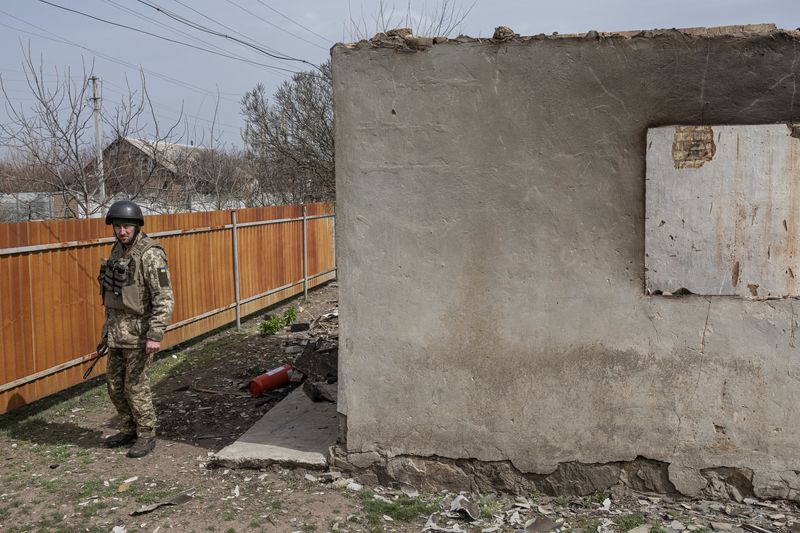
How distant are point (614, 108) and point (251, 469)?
11.0 feet

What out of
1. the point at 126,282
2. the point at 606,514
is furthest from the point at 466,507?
the point at 126,282

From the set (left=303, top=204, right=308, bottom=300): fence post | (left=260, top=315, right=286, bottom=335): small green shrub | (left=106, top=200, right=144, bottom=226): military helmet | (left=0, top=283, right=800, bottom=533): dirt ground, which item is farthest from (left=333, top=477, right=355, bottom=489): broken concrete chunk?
(left=303, top=204, right=308, bottom=300): fence post

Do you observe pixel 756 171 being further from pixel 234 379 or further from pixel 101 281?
pixel 234 379

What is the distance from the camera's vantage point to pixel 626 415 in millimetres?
3971

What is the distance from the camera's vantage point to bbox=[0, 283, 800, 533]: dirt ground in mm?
3789

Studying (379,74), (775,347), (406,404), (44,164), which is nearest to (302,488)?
(406,404)

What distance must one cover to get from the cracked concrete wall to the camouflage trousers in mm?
1761

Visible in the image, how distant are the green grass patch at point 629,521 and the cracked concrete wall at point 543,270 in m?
0.34

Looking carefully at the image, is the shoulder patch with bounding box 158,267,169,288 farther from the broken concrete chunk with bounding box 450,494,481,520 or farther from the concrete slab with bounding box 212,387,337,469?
the broken concrete chunk with bounding box 450,494,481,520

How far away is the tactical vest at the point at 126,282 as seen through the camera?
4922 millimetres

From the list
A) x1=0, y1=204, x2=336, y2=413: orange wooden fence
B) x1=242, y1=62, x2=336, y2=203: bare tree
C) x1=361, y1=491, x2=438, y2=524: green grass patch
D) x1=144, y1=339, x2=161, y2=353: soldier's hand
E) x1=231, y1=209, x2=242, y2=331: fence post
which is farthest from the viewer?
x1=242, y1=62, x2=336, y2=203: bare tree

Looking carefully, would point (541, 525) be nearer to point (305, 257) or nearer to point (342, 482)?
point (342, 482)

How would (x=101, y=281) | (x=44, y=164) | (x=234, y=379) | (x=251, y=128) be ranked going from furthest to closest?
(x=251, y=128) → (x=44, y=164) → (x=234, y=379) → (x=101, y=281)

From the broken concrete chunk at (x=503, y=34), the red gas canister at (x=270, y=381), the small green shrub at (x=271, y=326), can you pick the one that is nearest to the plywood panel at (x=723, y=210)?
the broken concrete chunk at (x=503, y=34)
